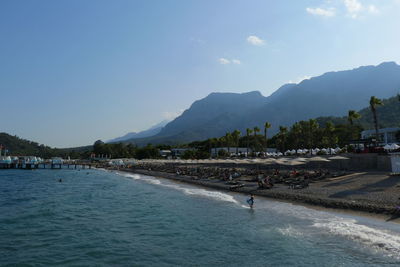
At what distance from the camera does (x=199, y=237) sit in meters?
15.1

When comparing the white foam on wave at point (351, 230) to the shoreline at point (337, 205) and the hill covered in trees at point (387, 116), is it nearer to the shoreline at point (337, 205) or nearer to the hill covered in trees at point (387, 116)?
the shoreline at point (337, 205)

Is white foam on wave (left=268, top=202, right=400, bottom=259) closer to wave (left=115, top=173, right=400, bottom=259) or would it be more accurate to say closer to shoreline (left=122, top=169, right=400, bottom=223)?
wave (left=115, top=173, right=400, bottom=259)

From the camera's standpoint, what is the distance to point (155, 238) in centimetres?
1539

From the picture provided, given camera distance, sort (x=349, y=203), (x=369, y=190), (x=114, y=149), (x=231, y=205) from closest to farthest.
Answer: (x=349, y=203)
(x=369, y=190)
(x=231, y=205)
(x=114, y=149)

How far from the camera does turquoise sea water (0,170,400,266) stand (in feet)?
39.2

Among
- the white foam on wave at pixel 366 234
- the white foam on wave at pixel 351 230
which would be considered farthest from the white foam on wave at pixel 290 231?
the white foam on wave at pixel 366 234

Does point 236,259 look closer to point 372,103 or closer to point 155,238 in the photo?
point 155,238

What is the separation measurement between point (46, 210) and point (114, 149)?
444 ft

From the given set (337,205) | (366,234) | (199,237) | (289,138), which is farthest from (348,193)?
(289,138)

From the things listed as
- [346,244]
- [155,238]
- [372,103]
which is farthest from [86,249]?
[372,103]

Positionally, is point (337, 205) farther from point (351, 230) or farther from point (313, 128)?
point (313, 128)

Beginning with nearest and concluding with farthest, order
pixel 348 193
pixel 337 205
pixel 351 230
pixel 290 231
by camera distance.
Result: pixel 351 230 → pixel 290 231 → pixel 337 205 → pixel 348 193

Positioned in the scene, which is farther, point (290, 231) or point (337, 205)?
point (337, 205)

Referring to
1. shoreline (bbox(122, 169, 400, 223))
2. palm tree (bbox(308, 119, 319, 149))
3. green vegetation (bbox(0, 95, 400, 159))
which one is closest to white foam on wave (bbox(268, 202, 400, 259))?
shoreline (bbox(122, 169, 400, 223))
